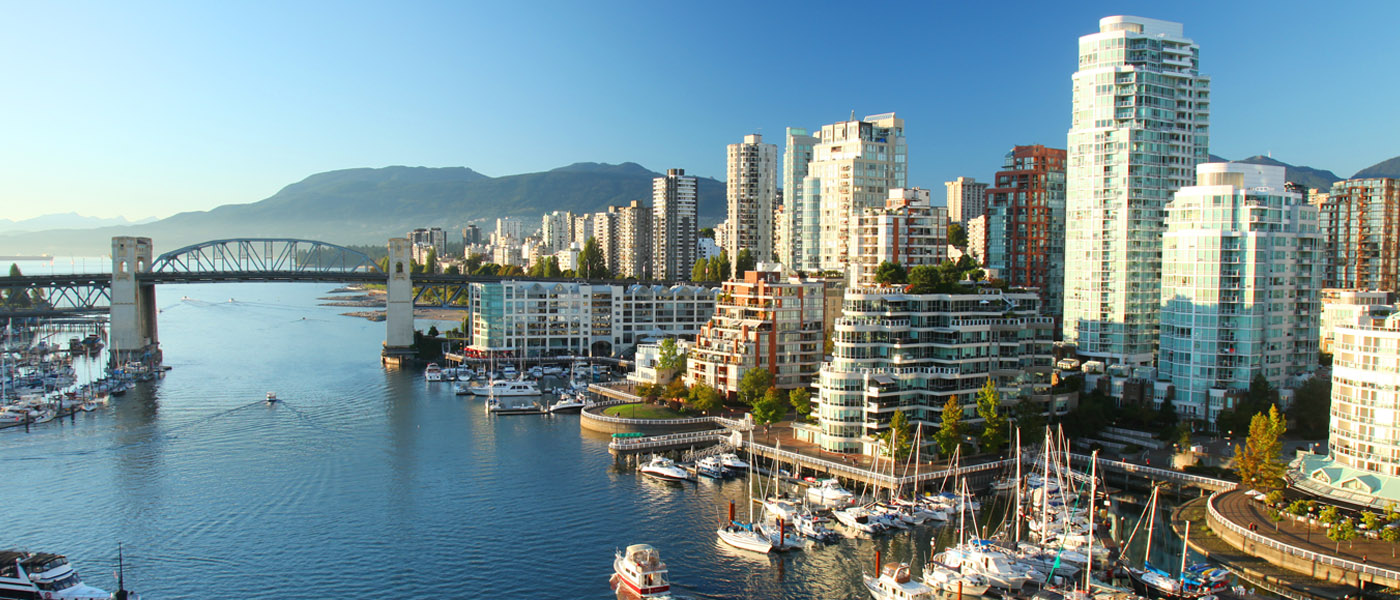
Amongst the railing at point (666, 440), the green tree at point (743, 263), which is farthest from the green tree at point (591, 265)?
the railing at point (666, 440)

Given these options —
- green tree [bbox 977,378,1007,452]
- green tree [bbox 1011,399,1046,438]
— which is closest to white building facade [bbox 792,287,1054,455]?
green tree [bbox 1011,399,1046,438]

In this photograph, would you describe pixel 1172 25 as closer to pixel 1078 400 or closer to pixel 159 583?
pixel 1078 400

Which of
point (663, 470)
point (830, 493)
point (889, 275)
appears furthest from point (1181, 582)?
point (889, 275)

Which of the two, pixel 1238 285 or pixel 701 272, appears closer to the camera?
pixel 1238 285

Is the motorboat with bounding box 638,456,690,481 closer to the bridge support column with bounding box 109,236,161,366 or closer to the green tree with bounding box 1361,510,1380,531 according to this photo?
the green tree with bounding box 1361,510,1380,531

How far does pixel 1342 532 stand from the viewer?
2592 centimetres

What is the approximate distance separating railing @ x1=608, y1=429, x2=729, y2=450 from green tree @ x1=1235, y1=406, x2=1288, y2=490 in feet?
62.9

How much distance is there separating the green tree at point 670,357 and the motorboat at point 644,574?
27980mm

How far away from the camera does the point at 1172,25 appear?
46.9 m

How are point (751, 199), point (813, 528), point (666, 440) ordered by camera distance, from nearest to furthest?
point (813, 528) → point (666, 440) → point (751, 199)

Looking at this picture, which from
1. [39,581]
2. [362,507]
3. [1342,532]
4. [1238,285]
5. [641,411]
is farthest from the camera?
[641,411]

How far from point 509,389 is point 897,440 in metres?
28.2

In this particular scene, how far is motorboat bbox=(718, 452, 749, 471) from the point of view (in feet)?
125

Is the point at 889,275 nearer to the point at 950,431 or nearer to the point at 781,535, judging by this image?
the point at 950,431
